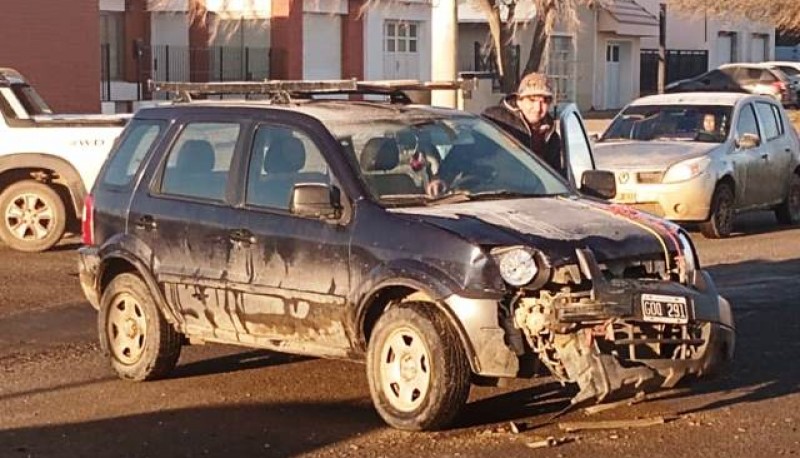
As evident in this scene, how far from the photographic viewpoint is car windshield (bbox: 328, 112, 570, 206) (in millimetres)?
8766

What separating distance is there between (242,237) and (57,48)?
69.5ft

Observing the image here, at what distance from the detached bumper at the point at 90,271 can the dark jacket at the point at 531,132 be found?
2830 mm

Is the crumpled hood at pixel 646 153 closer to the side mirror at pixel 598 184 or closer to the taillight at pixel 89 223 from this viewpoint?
the side mirror at pixel 598 184

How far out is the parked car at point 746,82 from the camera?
159ft

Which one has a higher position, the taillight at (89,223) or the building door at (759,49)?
the building door at (759,49)

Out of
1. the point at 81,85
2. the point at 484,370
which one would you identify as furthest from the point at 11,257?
the point at 81,85

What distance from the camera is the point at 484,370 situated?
7.86 m

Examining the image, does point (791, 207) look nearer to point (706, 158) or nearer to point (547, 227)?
point (706, 158)

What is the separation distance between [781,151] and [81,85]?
14969 mm

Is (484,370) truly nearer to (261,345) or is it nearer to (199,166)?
(261,345)

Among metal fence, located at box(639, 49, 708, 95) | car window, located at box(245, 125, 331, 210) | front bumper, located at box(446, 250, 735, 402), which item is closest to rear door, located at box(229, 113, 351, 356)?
car window, located at box(245, 125, 331, 210)

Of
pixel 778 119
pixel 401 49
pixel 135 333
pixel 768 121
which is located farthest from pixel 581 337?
pixel 401 49

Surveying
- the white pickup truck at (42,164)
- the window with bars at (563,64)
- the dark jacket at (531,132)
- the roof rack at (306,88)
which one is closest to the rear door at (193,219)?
the roof rack at (306,88)

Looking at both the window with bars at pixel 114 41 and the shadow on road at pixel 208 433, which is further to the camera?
the window with bars at pixel 114 41
